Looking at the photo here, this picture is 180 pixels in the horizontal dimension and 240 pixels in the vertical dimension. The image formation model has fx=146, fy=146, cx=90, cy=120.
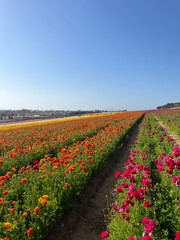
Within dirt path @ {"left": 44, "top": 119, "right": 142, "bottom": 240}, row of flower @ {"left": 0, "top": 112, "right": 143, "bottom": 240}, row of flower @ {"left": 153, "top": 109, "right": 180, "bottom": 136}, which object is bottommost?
dirt path @ {"left": 44, "top": 119, "right": 142, "bottom": 240}

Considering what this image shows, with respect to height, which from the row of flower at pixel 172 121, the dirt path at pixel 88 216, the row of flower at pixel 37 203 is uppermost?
the row of flower at pixel 172 121

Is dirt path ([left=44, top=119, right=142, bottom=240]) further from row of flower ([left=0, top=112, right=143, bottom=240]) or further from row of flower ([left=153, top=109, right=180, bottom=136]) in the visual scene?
row of flower ([left=153, top=109, right=180, bottom=136])

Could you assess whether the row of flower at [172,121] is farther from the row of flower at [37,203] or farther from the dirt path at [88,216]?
the row of flower at [37,203]

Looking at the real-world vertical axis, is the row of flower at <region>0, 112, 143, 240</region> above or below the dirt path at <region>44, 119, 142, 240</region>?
above

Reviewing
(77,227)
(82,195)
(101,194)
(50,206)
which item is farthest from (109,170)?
(50,206)

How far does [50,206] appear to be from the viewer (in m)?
2.99

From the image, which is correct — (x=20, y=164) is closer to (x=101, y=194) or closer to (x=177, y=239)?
(x=101, y=194)

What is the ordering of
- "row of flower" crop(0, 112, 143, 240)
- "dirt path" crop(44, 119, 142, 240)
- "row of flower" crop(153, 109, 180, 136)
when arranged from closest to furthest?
"row of flower" crop(0, 112, 143, 240) < "dirt path" crop(44, 119, 142, 240) < "row of flower" crop(153, 109, 180, 136)

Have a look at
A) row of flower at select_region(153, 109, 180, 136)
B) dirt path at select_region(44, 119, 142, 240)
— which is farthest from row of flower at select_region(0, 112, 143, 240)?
row of flower at select_region(153, 109, 180, 136)

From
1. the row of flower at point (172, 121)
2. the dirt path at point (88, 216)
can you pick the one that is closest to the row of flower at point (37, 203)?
the dirt path at point (88, 216)

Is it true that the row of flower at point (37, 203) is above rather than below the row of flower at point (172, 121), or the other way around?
below

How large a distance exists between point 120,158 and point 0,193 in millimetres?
5983

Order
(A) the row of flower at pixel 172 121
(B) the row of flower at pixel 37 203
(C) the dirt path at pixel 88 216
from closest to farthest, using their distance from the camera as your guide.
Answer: (B) the row of flower at pixel 37 203 < (C) the dirt path at pixel 88 216 < (A) the row of flower at pixel 172 121

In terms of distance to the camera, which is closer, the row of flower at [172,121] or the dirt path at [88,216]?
the dirt path at [88,216]
